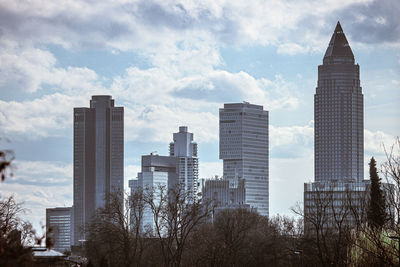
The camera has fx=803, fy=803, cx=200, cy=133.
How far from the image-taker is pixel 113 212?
74.6 m

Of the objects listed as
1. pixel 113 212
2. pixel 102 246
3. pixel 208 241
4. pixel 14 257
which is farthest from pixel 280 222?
pixel 14 257

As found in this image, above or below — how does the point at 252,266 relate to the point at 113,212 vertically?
below

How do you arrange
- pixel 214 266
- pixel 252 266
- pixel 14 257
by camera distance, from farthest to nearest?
pixel 252 266
pixel 214 266
pixel 14 257

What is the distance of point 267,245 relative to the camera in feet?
291

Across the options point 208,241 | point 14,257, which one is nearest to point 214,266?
point 208,241

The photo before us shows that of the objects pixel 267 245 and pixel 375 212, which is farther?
pixel 267 245

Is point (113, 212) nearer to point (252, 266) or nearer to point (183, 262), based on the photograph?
point (183, 262)

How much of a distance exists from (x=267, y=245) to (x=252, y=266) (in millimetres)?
5184

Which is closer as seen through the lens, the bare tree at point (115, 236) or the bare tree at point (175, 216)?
the bare tree at point (115, 236)

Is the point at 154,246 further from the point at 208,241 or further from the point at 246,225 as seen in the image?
the point at 246,225

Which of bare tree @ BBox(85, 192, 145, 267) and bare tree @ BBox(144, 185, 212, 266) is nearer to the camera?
bare tree @ BBox(85, 192, 145, 267)

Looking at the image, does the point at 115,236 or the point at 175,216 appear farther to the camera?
the point at 175,216

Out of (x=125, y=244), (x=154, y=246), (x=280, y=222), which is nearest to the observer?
(x=125, y=244)

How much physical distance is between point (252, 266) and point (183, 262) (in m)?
8.37
